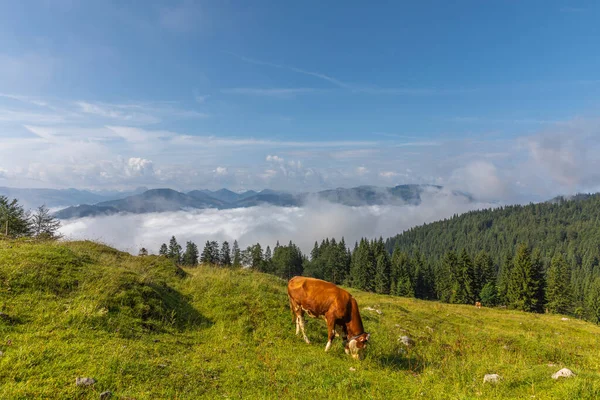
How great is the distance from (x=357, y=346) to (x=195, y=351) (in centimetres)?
578

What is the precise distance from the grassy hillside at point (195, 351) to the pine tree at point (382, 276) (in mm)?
76966

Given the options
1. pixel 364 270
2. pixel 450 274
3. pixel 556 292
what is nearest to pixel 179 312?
pixel 364 270

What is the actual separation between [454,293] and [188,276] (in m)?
80.9

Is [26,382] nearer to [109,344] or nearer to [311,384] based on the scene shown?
[109,344]

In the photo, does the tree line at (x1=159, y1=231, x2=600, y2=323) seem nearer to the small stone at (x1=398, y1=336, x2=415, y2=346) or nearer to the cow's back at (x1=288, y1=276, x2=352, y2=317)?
the cow's back at (x1=288, y1=276, x2=352, y2=317)

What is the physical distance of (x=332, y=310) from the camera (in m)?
11.6

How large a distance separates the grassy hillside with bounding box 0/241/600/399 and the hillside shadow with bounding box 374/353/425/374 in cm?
4

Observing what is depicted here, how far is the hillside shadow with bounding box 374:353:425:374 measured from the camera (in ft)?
32.3

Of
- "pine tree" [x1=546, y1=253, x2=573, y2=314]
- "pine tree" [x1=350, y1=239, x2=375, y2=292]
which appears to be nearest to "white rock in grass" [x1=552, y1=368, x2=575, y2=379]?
"pine tree" [x1=546, y1=253, x2=573, y2=314]

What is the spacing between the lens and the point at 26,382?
6020 millimetres

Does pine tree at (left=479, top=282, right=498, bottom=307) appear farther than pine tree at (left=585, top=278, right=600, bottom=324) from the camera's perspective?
No

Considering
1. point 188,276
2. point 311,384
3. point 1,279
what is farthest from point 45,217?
point 311,384

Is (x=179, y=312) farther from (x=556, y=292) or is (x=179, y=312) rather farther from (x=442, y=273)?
(x=442, y=273)

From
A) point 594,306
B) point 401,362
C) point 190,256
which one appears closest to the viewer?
point 401,362
